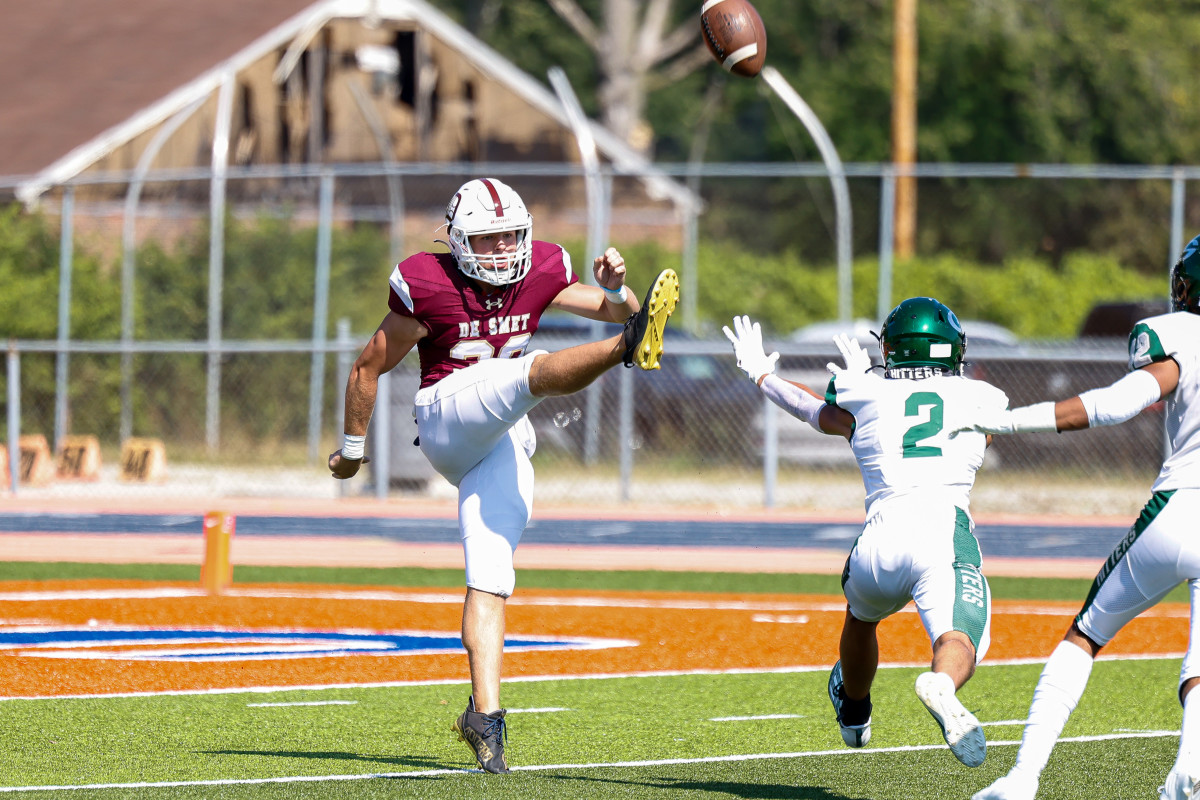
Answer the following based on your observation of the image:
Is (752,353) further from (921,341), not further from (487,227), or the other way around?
(487,227)

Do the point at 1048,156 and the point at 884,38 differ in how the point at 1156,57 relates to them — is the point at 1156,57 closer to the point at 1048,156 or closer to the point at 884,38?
the point at 1048,156

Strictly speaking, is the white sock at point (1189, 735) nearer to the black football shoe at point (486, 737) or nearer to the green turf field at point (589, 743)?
the green turf field at point (589, 743)

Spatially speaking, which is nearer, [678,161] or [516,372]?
[516,372]

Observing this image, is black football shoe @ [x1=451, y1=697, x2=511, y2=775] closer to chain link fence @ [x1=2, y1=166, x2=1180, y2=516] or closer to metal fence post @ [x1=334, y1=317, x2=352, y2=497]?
chain link fence @ [x1=2, y1=166, x2=1180, y2=516]

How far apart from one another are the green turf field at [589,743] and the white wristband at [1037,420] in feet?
4.35

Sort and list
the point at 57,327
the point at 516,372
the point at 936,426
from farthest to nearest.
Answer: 1. the point at 57,327
2. the point at 516,372
3. the point at 936,426

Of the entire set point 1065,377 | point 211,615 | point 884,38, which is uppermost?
point 884,38

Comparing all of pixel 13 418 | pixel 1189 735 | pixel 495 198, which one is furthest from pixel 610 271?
pixel 13 418

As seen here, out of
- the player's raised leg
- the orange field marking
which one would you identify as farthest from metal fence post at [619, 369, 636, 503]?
the player's raised leg

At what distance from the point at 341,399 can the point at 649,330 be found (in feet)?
39.2

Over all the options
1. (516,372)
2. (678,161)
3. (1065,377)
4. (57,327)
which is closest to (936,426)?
(516,372)

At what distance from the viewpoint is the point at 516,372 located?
594 cm

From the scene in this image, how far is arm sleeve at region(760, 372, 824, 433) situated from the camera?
5.79 metres

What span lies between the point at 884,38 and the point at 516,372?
33.1 meters
